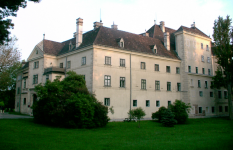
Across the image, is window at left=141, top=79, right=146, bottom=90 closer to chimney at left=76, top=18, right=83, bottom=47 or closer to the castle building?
the castle building

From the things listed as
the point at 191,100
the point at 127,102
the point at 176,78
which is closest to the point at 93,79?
the point at 127,102

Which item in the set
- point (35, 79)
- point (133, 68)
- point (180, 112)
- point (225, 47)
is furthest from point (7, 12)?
point (225, 47)

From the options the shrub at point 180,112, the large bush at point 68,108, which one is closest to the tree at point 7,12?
the large bush at point 68,108

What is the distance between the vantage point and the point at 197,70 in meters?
43.8

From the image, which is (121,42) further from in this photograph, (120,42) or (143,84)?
(143,84)

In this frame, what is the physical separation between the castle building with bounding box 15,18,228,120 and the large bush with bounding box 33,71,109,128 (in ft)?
20.0

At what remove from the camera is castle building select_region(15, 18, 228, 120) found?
109 feet

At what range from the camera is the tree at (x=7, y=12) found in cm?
1149

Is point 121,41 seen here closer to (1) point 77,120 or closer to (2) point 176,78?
(2) point 176,78

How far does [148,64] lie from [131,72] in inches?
160

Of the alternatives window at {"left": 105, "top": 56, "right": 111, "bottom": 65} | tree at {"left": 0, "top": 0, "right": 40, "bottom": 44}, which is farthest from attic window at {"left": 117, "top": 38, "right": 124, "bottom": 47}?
tree at {"left": 0, "top": 0, "right": 40, "bottom": 44}

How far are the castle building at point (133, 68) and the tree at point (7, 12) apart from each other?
18106mm

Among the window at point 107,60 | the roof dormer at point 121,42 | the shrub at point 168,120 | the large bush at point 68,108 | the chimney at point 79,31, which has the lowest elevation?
the shrub at point 168,120

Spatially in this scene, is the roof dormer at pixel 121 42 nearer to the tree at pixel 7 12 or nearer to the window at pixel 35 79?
the window at pixel 35 79
